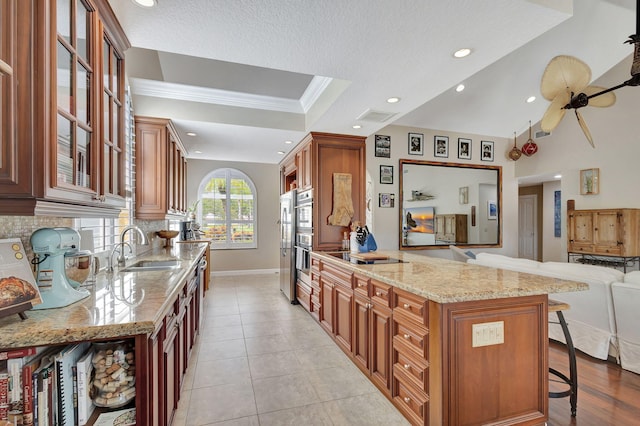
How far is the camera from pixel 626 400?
2.14 m

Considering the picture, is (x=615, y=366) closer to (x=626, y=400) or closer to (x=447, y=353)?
(x=626, y=400)

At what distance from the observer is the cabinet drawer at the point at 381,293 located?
213 cm

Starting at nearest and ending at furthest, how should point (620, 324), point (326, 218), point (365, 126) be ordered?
point (620, 324)
point (365, 126)
point (326, 218)

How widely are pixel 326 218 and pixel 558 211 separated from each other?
6951 millimetres

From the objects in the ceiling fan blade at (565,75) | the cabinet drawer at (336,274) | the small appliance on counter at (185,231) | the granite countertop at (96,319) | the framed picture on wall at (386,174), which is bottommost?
the cabinet drawer at (336,274)

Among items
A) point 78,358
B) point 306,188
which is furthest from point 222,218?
point 78,358

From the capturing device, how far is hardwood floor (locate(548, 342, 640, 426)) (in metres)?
1.96

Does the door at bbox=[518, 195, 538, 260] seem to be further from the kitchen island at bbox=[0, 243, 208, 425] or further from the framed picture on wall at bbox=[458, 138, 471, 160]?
the kitchen island at bbox=[0, 243, 208, 425]

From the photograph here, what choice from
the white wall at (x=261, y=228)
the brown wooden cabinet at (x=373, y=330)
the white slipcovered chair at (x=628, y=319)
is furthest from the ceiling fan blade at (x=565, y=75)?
the white wall at (x=261, y=228)

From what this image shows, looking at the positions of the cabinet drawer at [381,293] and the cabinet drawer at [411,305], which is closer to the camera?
the cabinet drawer at [411,305]

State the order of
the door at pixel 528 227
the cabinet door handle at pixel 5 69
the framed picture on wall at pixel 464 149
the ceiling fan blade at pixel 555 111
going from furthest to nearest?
the door at pixel 528 227 → the framed picture on wall at pixel 464 149 → the ceiling fan blade at pixel 555 111 → the cabinet door handle at pixel 5 69

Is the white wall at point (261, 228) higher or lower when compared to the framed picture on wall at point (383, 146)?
lower

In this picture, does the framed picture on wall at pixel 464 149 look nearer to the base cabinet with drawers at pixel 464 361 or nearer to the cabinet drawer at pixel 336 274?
the cabinet drawer at pixel 336 274

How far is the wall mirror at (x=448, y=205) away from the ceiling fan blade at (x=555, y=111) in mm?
2424
